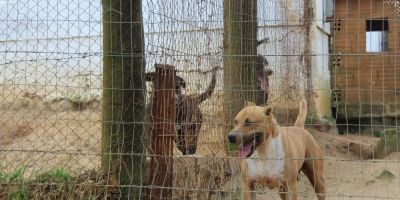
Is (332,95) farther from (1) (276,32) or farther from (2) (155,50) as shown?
(2) (155,50)

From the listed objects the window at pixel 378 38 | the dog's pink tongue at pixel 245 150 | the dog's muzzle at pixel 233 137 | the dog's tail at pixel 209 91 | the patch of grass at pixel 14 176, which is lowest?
the patch of grass at pixel 14 176

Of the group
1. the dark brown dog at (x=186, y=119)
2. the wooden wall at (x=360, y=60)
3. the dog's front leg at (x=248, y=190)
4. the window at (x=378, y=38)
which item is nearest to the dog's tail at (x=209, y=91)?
the dark brown dog at (x=186, y=119)

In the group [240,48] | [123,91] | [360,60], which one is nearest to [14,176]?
[123,91]

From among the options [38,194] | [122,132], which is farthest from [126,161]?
[38,194]

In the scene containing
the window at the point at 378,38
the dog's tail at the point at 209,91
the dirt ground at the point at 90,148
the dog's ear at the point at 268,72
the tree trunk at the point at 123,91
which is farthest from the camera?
the window at the point at 378,38

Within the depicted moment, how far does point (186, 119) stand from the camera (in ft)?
16.5

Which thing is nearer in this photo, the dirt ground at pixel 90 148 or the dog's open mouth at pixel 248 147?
the dog's open mouth at pixel 248 147

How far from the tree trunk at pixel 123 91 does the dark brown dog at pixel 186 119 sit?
0.53 m

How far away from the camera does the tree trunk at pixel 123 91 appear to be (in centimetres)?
445

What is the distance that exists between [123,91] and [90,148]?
1748mm

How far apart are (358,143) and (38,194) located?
6075mm

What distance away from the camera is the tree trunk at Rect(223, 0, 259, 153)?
6.02 metres

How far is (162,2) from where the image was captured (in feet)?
15.3

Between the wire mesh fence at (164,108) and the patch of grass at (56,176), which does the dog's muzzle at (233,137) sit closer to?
the wire mesh fence at (164,108)
